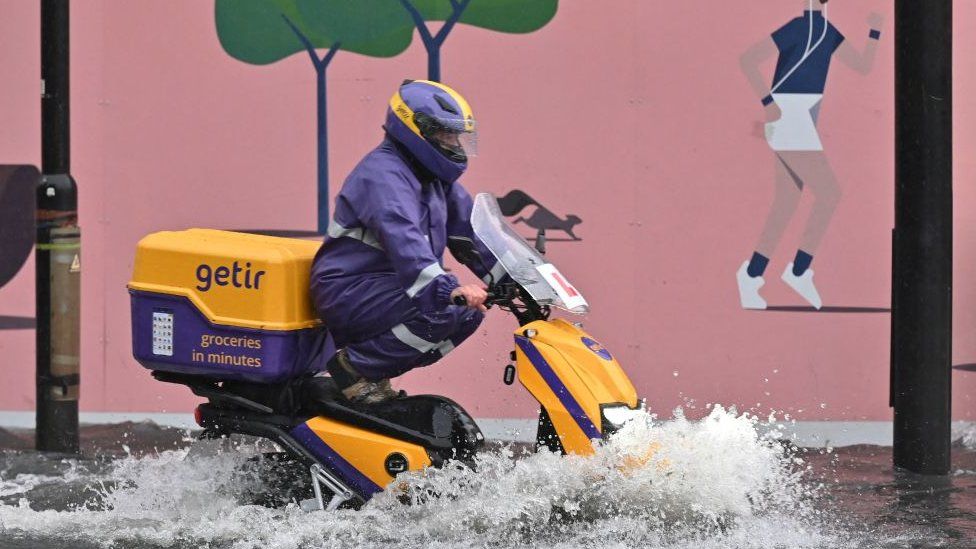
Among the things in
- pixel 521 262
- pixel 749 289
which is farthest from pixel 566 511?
pixel 749 289

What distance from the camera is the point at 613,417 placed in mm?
5609

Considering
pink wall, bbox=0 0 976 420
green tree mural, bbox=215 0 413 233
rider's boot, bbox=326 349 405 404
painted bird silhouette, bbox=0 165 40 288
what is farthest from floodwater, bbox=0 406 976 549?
green tree mural, bbox=215 0 413 233

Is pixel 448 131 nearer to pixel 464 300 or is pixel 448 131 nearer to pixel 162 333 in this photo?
pixel 464 300

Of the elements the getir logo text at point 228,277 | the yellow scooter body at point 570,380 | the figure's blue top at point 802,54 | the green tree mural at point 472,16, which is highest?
the green tree mural at point 472,16

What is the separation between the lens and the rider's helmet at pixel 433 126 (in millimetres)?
6016

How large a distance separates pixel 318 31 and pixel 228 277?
270cm

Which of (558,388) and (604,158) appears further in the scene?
(604,158)

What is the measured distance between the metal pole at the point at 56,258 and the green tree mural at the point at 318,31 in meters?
1.11

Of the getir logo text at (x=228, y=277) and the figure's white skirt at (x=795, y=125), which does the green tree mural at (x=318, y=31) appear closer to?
the figure's white skirt at (x=795, y=125)

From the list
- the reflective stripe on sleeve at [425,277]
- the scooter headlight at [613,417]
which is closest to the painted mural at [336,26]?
the reflective stripe on sleeve at [425,277]

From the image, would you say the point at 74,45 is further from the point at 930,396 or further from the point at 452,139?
the point at 930,396

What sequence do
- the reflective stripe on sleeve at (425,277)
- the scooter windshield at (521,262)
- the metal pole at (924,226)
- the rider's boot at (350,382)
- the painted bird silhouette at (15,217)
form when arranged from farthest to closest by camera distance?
the painted bird silhouette at (15,217) < the metal pole at (924,226) < the rider's boot at (350,382) < the scooter windshield at (521,262) < the reflective stripe on sleeve at (425,277)

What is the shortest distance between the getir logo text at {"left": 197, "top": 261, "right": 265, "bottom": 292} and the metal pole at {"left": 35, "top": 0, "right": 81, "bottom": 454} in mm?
1830

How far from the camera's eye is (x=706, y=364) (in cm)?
841
